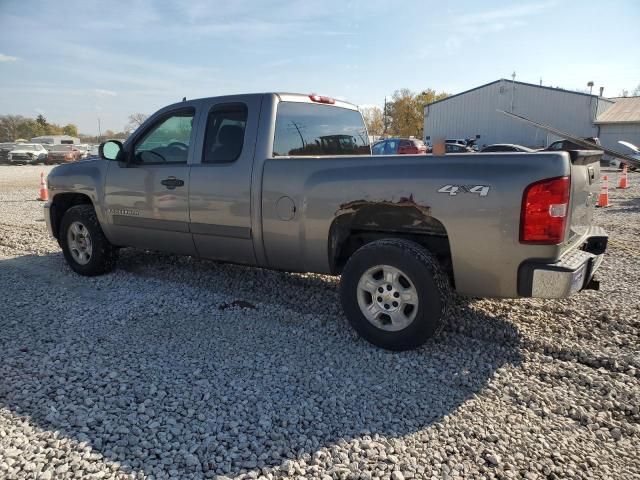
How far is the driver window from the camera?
485 centimetres

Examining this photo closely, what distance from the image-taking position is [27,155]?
110ft

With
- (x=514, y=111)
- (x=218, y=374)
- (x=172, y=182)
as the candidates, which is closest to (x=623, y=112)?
(x=514, y=111)

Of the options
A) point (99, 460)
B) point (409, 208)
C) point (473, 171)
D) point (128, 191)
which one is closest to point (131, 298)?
point (128, 191)

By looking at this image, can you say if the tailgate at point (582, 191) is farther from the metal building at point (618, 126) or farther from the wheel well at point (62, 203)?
the metal building at point (618, 126)

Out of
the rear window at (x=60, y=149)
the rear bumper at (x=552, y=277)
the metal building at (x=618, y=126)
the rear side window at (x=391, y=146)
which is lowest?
the rear bumper at (x=552, y=277)

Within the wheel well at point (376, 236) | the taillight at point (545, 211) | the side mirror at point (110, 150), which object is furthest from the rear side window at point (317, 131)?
the taillight at point (545, 211)

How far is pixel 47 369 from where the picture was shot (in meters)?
3.32

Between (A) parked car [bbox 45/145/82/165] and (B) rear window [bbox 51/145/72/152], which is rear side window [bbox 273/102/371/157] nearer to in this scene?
(A) parked car [bbox 45/145/82/165]

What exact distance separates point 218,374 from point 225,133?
2354mm

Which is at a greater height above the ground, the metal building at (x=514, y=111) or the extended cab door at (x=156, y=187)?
the metal building at (x=514, y=111)

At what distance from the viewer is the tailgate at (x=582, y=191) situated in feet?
10.5

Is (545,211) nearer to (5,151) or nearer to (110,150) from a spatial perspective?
(110,150)

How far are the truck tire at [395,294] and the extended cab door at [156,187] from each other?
6.52 feet

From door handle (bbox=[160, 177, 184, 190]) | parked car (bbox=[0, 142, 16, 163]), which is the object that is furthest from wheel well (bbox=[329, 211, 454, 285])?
parked car (bbox=[0, 142, 16, 163])
